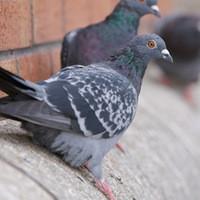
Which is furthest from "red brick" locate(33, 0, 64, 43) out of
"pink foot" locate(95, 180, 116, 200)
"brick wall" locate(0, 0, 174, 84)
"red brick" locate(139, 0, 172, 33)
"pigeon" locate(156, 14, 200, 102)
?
"red brick" locate(139, 0, 172, 33)

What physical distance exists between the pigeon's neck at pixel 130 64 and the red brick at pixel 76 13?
149 cm

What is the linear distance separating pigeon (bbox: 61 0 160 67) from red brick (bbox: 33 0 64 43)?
0.19m

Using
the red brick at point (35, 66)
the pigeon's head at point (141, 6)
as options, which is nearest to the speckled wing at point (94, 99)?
the red brick at point (35, 66)

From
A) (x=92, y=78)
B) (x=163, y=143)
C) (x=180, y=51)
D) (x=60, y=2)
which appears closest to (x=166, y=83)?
(x=180, y=51)

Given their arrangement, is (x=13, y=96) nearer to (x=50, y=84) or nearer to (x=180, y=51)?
(x=50, y=84)

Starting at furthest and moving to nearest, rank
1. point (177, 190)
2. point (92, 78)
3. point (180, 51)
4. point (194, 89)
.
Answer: point (194, 89) < point (180, 51) < point (177, 190) < point (92, 78)

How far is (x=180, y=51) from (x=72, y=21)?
2206mm

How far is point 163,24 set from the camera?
726cm

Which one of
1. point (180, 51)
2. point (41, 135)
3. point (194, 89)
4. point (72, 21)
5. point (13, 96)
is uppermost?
point (13, 96)

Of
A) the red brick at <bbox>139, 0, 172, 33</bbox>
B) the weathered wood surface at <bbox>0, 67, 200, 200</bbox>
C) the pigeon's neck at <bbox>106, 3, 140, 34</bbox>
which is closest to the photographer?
the weathered wood surface at <bbox>0, 67, 200, 200</bbox>

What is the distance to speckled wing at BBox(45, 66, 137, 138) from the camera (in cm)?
301

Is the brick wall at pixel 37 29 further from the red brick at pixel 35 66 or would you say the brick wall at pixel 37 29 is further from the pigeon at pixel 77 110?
the pigeon at pixel 77 110

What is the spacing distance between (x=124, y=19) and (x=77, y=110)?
1813mm

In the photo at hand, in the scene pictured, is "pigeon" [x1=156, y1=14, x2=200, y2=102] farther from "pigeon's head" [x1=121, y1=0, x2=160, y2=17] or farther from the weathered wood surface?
"pigeon's head" [x1=121, y1=0, x2=160, y2=17]
